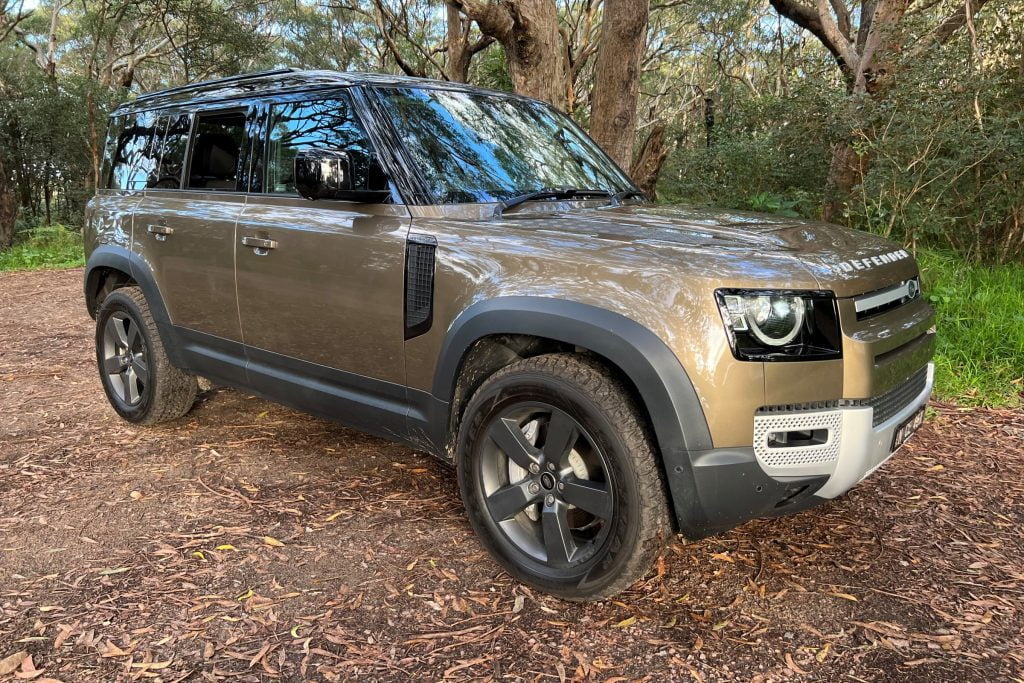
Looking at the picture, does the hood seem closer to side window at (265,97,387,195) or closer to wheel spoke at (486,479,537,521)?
side window at (265,97,387,195)

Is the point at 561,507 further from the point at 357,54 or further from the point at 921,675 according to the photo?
the point at 357,54

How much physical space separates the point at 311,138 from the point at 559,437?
1.85 m

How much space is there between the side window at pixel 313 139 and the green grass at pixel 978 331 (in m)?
4.10

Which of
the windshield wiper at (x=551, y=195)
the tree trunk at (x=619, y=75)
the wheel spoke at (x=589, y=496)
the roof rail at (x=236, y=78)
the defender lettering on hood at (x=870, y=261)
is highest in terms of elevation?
the tree trunk at (x=619, y=75)

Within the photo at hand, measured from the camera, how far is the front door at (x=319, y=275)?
10.1 ft

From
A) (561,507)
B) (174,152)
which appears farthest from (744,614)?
(174,152)

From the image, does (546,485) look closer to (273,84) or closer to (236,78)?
(273,84)

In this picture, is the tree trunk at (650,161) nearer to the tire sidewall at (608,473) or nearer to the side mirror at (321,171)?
the side mirror at (321,171)

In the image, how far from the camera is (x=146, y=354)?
174 inches

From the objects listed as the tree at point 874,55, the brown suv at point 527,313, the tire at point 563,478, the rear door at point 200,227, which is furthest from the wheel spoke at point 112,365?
the tree at point 874,55

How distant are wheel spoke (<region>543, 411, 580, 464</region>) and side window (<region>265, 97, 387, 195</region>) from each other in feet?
4.10

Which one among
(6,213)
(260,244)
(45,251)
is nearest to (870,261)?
(260,244)

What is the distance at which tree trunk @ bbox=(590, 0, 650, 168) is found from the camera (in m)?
7.28

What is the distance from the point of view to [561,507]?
8.79 ft
